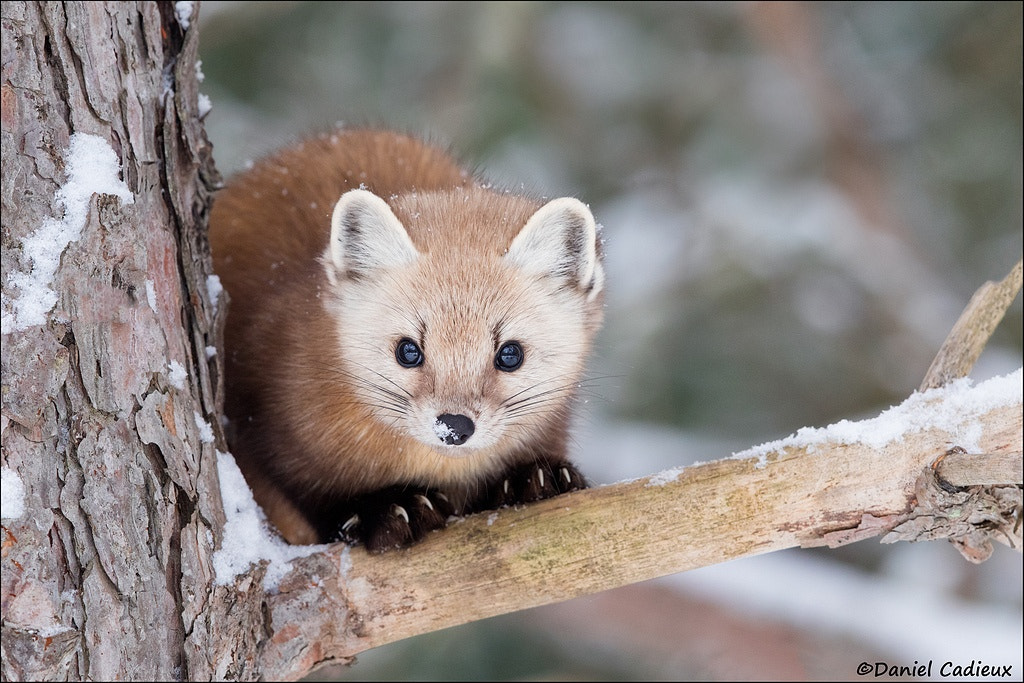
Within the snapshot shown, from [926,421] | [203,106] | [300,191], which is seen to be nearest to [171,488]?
[203,106]

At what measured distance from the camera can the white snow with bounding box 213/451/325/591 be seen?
317cm

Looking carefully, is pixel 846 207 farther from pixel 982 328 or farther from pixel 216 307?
pixel 216 307

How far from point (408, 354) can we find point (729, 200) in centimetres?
548

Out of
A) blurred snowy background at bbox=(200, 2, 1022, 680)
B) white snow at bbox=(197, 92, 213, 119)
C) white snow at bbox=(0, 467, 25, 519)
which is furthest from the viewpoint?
blurred snowy background at bbox=(200, 2, 1022, 680)

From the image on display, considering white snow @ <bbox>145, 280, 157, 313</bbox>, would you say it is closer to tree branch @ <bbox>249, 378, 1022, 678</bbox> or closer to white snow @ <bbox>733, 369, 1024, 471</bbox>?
tree branch @ <bbox>249, 378, 1022, 678</bbox>

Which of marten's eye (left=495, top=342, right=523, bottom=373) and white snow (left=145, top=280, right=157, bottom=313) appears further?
marten's eye (left=495, top=342, right=523, bottom=373)

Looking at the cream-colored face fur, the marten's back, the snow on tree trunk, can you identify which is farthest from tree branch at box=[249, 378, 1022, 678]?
the marten's back

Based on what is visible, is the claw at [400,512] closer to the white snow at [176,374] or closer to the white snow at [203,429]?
the white snow at [203,429]

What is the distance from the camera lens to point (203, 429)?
125 inches

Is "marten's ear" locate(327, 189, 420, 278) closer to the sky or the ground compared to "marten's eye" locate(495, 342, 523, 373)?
closer to the sky

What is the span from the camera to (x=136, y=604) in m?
2.88

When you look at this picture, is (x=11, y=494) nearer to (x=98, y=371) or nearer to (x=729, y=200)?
(x=98, y=371)

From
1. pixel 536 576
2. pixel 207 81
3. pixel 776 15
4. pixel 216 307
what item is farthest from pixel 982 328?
pixel 207 81

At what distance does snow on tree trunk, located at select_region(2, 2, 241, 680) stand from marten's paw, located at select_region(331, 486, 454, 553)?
0.44m
